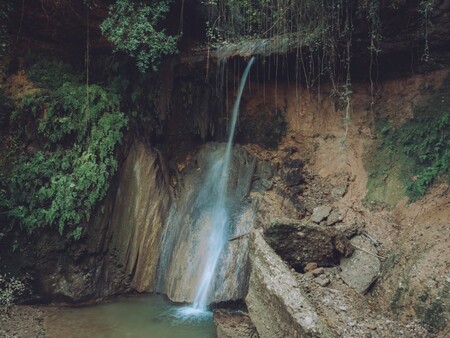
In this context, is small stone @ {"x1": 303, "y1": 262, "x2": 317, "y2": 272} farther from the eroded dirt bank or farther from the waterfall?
the waterfall

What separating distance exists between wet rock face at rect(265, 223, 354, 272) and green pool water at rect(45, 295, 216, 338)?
1.92m

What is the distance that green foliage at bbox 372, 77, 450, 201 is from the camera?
22.1 feet

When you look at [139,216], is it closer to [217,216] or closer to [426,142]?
[217,216]

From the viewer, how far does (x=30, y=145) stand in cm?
824

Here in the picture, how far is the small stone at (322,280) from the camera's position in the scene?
612 cm

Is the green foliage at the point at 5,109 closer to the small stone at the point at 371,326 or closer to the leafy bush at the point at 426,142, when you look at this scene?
the small stone at the point at 371,326

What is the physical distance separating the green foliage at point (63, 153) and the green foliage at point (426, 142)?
6280mm

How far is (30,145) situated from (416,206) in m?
8.17

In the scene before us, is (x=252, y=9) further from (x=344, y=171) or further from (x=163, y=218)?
(x=163, y=218)

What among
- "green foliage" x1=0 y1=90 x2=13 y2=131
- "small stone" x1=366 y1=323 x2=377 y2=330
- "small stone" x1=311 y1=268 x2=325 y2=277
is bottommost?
"small stone" x1=366 y1=323 x2=377 y2=330

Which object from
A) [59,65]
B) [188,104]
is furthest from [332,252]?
[59,65]

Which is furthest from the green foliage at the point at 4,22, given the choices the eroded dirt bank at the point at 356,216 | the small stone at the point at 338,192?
the small stone at the point at 338,192

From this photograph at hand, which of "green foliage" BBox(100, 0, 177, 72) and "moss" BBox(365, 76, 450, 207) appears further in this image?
"green foliage" BBox(100, 0, 177, 72)

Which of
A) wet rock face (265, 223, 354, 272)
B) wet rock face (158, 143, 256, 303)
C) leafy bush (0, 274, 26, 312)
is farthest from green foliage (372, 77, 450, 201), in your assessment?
leafy bush (0, 274, 26, 312)
